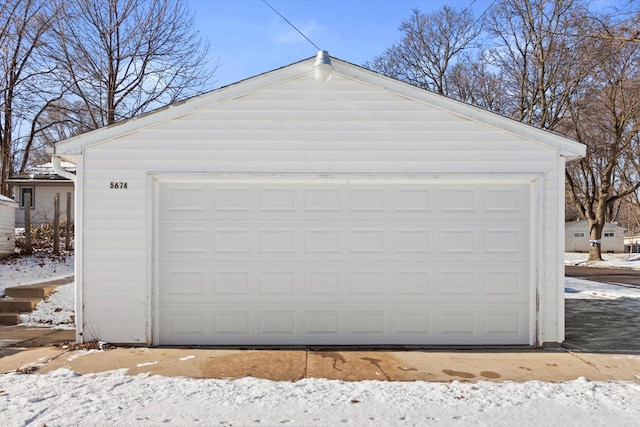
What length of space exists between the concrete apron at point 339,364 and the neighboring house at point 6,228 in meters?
7.27

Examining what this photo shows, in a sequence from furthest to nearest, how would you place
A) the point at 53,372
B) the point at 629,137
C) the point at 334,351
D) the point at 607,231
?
the point at 607,231 < the point at 629,137 < the point at 334,351 < the point at 53,372

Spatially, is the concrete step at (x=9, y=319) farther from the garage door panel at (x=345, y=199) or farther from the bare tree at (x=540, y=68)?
the bare tree at (x=540, y=68)

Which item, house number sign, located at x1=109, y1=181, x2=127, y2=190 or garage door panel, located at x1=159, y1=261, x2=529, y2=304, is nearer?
house number sign, located at x1=109, y1=181, x2=127, y2=190

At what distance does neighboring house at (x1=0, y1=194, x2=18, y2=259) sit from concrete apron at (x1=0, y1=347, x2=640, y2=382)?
7.27 metres

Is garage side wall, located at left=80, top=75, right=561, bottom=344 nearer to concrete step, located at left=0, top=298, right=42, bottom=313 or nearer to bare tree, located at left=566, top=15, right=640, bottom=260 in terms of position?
concrete step, located at left=0, top=298, right=42, bottom=313

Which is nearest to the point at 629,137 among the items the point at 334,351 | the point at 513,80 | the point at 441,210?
the point at 513,80

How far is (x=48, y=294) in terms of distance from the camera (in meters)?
8.93

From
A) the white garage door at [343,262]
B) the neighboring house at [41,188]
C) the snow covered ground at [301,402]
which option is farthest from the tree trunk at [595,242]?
the neighboring house at [41,188]

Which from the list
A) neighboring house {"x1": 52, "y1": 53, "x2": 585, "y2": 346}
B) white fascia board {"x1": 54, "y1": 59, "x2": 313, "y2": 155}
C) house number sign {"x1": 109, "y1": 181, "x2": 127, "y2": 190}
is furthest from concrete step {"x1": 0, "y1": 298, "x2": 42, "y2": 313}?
house number sign {"x1": 109, "y1": 181, "x2": 127, "y2": 190}

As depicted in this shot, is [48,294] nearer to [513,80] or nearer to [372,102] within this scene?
[372,102]

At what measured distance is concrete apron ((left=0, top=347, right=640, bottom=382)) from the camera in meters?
5.08

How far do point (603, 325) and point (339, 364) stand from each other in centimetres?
505

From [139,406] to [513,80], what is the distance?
24.0 m

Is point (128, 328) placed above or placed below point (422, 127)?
below
